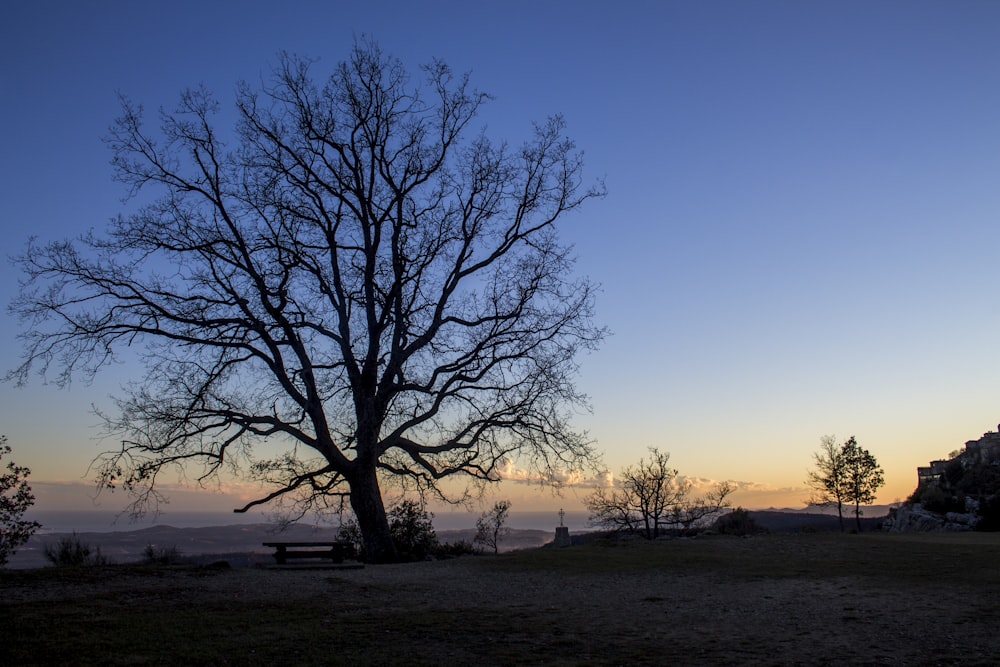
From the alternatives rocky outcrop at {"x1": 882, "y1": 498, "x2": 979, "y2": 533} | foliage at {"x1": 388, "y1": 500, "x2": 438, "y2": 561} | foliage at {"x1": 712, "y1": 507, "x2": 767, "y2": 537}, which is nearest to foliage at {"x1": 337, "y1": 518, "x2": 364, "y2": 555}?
foliage at {"x1": 388, "y1": 500, "x2": 438, "y2": 561}

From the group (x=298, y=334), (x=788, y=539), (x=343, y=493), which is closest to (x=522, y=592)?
(x=343, y=493)

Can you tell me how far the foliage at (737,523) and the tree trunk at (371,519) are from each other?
15486mm

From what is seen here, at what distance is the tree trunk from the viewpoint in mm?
19016

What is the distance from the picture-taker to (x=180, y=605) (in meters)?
10.6

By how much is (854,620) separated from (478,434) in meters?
12.1

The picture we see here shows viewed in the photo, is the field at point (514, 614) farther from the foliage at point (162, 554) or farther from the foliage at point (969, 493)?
the foliage at point (969, 493)

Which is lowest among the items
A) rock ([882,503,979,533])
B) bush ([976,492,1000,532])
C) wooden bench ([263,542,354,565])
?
rock ([882,503,979,533])

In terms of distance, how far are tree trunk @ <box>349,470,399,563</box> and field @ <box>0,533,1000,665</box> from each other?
217cm

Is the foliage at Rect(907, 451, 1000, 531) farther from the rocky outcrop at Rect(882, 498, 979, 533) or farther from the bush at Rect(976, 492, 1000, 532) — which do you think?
the rocky outcrop at Rect(882, 498, 979, 533)

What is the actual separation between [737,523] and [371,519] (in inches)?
694

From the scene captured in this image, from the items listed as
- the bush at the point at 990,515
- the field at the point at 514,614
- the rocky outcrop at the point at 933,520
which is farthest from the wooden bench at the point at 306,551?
the rocky outcrop at the point at 933,520

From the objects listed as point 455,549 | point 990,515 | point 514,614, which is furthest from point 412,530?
point 990,515

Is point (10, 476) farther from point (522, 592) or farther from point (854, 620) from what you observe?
point (854, 620)

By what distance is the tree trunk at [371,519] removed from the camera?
19.0m
